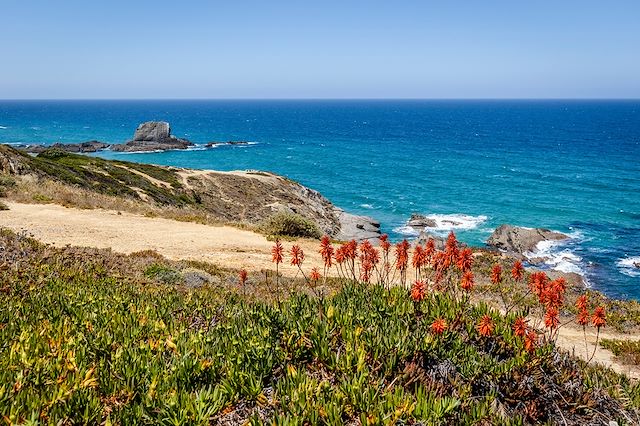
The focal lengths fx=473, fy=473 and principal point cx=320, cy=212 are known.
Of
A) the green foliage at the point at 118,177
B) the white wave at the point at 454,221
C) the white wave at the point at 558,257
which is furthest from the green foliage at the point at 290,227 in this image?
the white wave at the point at 454,221

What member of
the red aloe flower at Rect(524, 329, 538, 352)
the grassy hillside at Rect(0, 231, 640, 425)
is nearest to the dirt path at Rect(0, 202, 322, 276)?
the grassy hillside at Rect(0, 231, 640, 425)

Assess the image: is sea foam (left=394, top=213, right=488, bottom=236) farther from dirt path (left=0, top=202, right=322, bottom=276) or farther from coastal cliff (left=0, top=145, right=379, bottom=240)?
dirt path (left=0, top=202, right=322, bottom=276)

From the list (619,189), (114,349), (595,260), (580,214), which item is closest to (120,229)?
Answer: (114,349)

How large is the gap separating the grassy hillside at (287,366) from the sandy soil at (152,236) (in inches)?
Answer: 401

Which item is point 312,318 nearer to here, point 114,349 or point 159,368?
point 159,368

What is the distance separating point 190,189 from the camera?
4991 centimetres

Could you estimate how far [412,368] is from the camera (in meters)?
5.50

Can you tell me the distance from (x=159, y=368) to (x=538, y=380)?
4.65m

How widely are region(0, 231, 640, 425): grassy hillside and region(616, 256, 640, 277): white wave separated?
32.0 metres

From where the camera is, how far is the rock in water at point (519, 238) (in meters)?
42.2

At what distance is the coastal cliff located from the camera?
3797 centimetres

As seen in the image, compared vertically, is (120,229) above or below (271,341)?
below

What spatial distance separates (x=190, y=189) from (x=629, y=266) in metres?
40.4

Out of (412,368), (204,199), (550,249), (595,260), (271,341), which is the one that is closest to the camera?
(412,368)
